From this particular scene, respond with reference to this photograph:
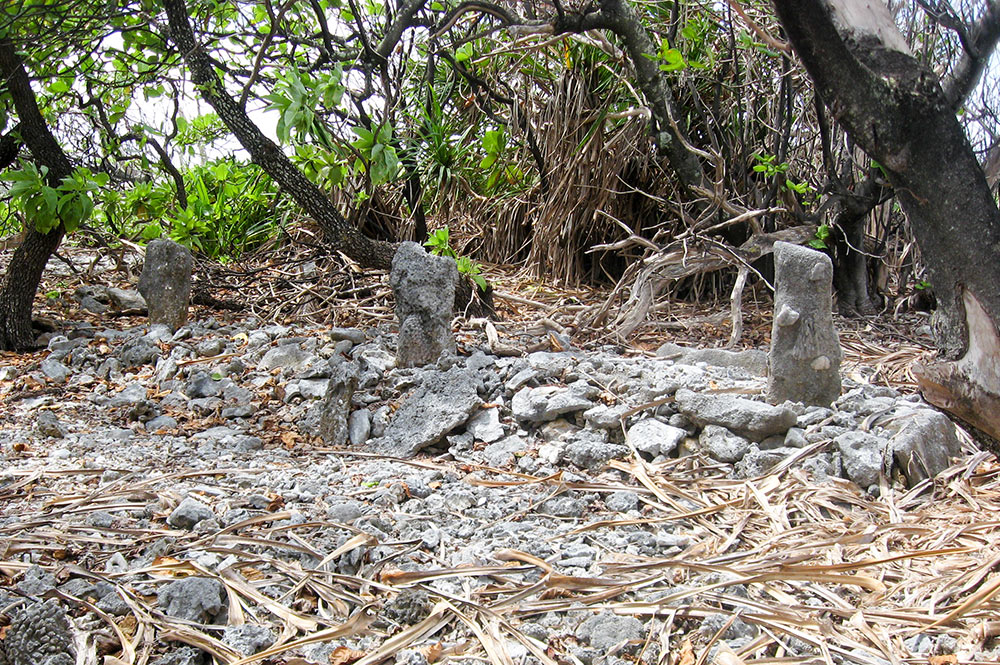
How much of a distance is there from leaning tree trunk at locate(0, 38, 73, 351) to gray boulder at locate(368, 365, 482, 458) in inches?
96.4

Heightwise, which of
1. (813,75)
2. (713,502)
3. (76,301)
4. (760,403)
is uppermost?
(813,75)

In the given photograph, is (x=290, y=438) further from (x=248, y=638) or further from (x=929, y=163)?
(x=929, y=163)

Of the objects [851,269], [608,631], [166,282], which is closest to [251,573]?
[608,631]

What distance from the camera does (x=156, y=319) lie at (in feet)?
14.0

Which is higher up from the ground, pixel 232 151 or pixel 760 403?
pixel 232 151

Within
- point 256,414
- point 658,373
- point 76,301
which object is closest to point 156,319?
point 76,301

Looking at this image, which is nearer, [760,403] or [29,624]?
[29,624]

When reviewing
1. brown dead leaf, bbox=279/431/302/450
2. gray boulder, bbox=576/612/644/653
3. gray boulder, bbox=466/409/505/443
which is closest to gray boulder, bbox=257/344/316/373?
brown dead leaf, bbox=279/431/302/450

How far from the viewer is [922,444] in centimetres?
234

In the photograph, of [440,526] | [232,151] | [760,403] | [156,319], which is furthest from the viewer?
[232,151]

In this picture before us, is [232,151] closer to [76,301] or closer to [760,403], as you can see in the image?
[76,301]

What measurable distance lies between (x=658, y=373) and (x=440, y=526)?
1.28 metres

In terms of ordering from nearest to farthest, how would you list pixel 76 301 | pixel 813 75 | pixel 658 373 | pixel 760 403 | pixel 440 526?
pixel 813 75 → pixel 440 526 → pixel 760 403 → pixel 658 373 → pixel 76 301

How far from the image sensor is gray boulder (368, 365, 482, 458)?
8.97ft
